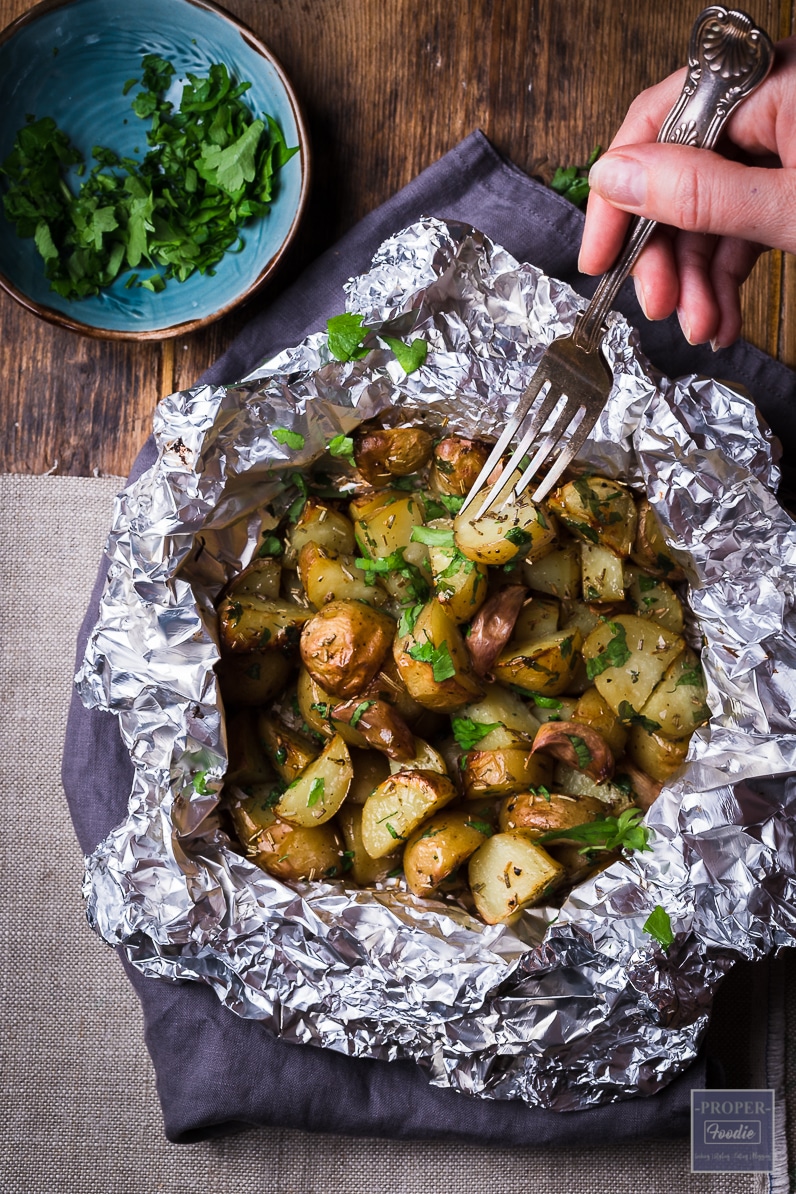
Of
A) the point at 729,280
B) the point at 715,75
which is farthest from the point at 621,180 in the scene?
the point at 729,280

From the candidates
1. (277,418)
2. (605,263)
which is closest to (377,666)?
(277,418)

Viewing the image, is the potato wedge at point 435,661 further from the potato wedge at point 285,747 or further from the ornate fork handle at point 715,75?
the ornate fork handle at point 715,75

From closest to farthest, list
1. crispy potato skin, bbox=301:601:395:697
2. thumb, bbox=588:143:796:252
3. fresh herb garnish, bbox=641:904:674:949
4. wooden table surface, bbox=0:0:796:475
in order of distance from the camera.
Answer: thumb, bbox=588:143:796:252 → fresh herb garnish, bbox=641:904:674:949 → crispy potato skin, bbox=301:601:395:697 → wooden table surface, bbox=0:0:796:475

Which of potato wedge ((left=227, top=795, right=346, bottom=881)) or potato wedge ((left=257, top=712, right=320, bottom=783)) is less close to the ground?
potato wedge ((left=257, top=712, right=320, bottom=783))

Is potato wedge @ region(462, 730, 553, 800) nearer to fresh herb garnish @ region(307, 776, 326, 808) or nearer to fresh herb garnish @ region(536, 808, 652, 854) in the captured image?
fresh herb garnish @ region(536, 808, 652, 854)

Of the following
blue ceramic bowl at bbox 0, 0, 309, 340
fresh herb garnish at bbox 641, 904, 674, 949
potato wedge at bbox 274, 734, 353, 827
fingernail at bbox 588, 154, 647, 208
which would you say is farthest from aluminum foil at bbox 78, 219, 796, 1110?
blue ceramic bowl at bbox 0, 0, 309, 340

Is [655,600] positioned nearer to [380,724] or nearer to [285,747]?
[380,724]
